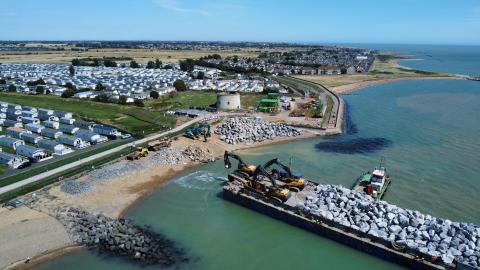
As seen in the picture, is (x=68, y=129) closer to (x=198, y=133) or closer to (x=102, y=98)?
(x=198, y=133)

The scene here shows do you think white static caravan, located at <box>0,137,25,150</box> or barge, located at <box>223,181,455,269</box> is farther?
white static caravan, located at <box>0,137,25,150</box>

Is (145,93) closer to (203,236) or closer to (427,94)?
(203,236)

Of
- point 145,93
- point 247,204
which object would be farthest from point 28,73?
point 247,204

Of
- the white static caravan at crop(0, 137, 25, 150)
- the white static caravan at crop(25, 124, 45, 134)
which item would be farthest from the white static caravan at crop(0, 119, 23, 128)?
the white static caravan at crop(0, 137, 25, 150)

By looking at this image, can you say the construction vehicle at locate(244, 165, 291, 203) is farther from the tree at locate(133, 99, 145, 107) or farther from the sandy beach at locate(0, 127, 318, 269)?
the tree at locate(133, 99, 145, 107)

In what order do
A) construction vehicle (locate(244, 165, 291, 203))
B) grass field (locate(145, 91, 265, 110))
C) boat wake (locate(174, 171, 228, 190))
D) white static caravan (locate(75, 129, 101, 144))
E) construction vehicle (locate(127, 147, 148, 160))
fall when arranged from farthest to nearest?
1. grass field (locate(145, 91, 265, 110))
2. white static caravan (locate(75, 129, 101, 144))
3. construction vehicle (locate(127, 147, 148, 160))
4. boat wake (locate(174, 171, 228, 190))
5. construction vehicle (locate(244, 165, 291, 203))

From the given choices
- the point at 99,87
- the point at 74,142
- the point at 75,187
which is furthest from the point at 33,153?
the point at 99,87
